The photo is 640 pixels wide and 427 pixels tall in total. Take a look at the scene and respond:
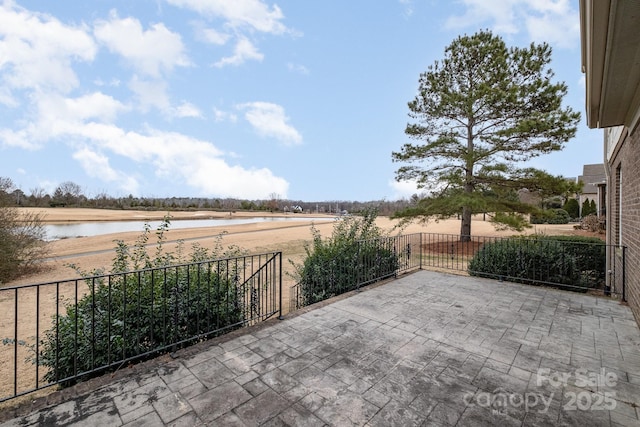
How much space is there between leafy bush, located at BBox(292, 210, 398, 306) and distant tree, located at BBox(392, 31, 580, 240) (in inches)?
246

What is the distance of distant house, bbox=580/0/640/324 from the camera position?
1911mm

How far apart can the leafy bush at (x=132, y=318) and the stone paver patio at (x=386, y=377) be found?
0.37m

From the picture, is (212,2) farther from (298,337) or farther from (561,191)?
(561,191)

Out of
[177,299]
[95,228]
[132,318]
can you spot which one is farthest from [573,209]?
[95,228]

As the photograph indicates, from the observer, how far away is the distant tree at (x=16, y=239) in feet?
31.4

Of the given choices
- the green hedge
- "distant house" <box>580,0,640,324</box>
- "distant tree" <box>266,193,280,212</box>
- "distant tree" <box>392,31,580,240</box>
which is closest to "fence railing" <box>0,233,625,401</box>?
the green hedge

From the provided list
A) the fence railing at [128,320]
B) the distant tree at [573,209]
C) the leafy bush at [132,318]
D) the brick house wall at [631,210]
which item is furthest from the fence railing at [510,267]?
the distant tree at [573,209]

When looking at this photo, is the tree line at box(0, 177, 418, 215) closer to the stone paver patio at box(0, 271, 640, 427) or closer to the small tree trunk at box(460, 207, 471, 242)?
the small tree trunk at box(460, 207, 471, 242)

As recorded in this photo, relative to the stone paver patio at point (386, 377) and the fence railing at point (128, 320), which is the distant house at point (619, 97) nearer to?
the stone paver patio at point (386, 377)

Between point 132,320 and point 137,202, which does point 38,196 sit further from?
point 132,320

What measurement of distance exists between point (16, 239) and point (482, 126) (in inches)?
724

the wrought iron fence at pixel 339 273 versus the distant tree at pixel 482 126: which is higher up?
the distant tree at pixel 482 126

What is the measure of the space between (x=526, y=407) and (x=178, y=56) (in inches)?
540

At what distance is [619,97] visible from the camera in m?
3.21
